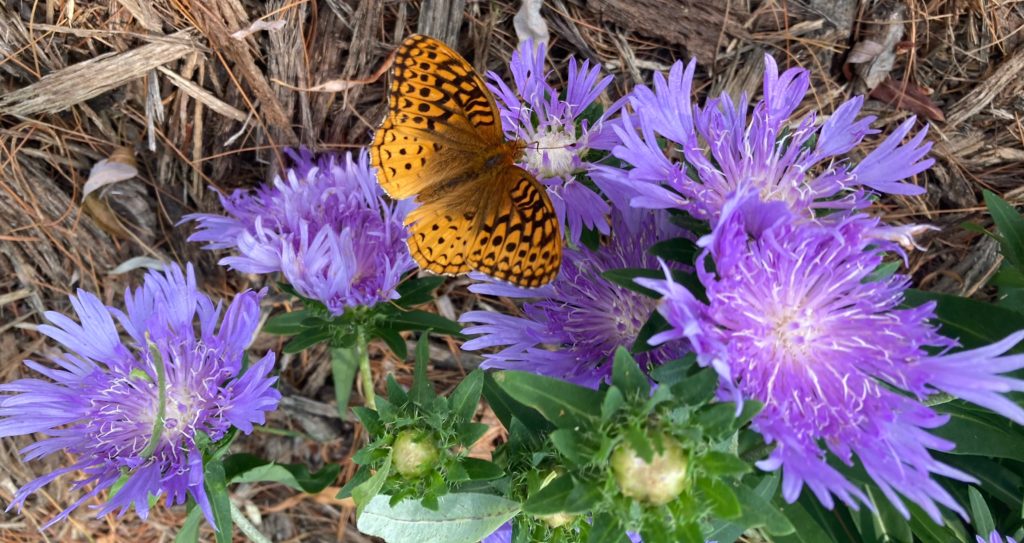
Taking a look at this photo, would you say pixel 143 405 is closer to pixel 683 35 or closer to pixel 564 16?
pixel 564 16

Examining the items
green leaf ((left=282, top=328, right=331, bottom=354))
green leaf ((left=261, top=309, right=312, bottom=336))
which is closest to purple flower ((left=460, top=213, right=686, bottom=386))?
green leaf ((left=282, top=328, right=331, bottom=354))

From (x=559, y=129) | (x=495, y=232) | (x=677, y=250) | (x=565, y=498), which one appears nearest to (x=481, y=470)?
(x=565, y=498)

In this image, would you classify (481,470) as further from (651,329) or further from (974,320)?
(974,320)

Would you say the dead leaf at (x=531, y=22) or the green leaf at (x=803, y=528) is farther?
the dead leaf at (x=531, y=22)

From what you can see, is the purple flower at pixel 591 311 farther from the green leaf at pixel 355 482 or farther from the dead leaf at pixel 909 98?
the dead leaf at pixel 909 98

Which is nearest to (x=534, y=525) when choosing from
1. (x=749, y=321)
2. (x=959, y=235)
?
(x=749, y=321)

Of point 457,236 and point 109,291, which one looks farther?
point 109,291

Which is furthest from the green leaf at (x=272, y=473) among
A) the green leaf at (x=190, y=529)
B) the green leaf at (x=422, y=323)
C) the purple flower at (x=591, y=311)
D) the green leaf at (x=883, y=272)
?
the green leaf at (x=883, y=272)
